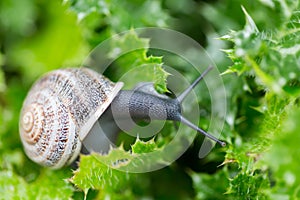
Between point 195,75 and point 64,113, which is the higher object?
point 195,75

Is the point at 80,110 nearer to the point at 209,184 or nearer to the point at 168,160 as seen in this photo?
the point at 168,160

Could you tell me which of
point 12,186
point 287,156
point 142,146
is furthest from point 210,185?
point 12,186

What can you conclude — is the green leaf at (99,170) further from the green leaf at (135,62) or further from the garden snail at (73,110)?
the green leaf at (135,62)

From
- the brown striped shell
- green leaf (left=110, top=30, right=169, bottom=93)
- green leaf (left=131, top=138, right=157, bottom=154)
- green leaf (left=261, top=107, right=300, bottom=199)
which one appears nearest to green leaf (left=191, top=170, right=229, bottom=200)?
green leaf (left=131, top=138, right=157, bottom=154)

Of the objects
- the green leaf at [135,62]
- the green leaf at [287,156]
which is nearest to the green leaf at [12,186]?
the green leaf at [135,62]

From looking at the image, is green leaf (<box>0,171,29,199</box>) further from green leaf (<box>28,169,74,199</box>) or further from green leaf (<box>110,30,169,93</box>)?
green leaf (<box>110,30,169,93</box>)

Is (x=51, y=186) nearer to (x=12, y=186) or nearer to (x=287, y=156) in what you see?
(x=12, y=186)

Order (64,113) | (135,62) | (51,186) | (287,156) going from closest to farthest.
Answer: (287,156)
(64,113)
(51,186)
(135,62)

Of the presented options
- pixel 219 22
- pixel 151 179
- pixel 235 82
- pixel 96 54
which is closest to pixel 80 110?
pixel 96 54
